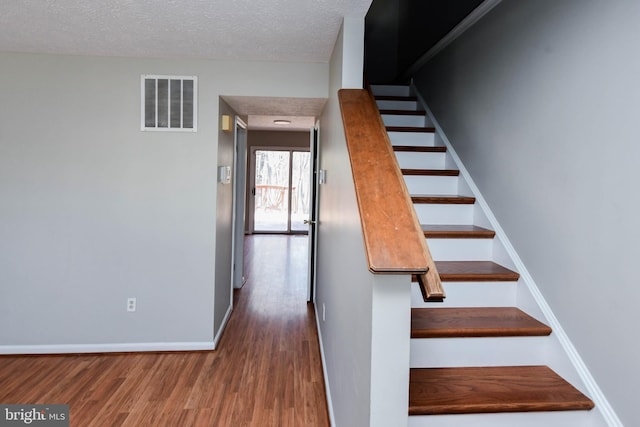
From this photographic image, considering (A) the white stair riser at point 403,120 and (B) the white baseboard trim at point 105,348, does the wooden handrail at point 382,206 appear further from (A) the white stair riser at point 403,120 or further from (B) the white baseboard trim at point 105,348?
(B) the white baseboard trim at point 105,348

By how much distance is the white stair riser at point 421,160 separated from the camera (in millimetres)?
2998

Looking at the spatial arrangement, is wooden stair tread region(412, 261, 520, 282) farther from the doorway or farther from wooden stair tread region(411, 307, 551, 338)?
the doorway

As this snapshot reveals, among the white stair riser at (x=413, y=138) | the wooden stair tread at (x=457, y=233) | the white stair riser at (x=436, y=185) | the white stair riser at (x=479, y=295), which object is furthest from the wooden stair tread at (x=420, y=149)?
the white stair riser at (x=479, y=295)

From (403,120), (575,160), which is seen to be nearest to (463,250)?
(575,160)

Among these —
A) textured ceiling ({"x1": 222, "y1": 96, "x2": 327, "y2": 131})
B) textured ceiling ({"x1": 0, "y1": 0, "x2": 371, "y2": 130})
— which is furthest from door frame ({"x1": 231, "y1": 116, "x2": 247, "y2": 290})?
textured ceiling ({"x1": 0, "y1": 0, "x2": 371, "y2": 130})

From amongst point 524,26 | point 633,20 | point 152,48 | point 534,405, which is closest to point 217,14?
point 152,48

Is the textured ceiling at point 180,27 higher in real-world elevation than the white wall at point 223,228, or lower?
higher

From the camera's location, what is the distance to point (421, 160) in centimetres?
307

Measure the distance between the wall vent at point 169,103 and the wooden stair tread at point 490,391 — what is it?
7.91 feet

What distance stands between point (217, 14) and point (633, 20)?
1.88 meters

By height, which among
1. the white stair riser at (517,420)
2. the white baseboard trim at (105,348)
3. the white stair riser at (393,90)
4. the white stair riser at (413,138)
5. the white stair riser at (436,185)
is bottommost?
the white baseboard trim at (105,348)

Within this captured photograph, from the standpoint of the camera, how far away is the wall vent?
2986mm

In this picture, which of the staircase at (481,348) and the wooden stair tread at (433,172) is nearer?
the staircase at (481,348)

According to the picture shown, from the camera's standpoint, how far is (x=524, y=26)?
212cm
